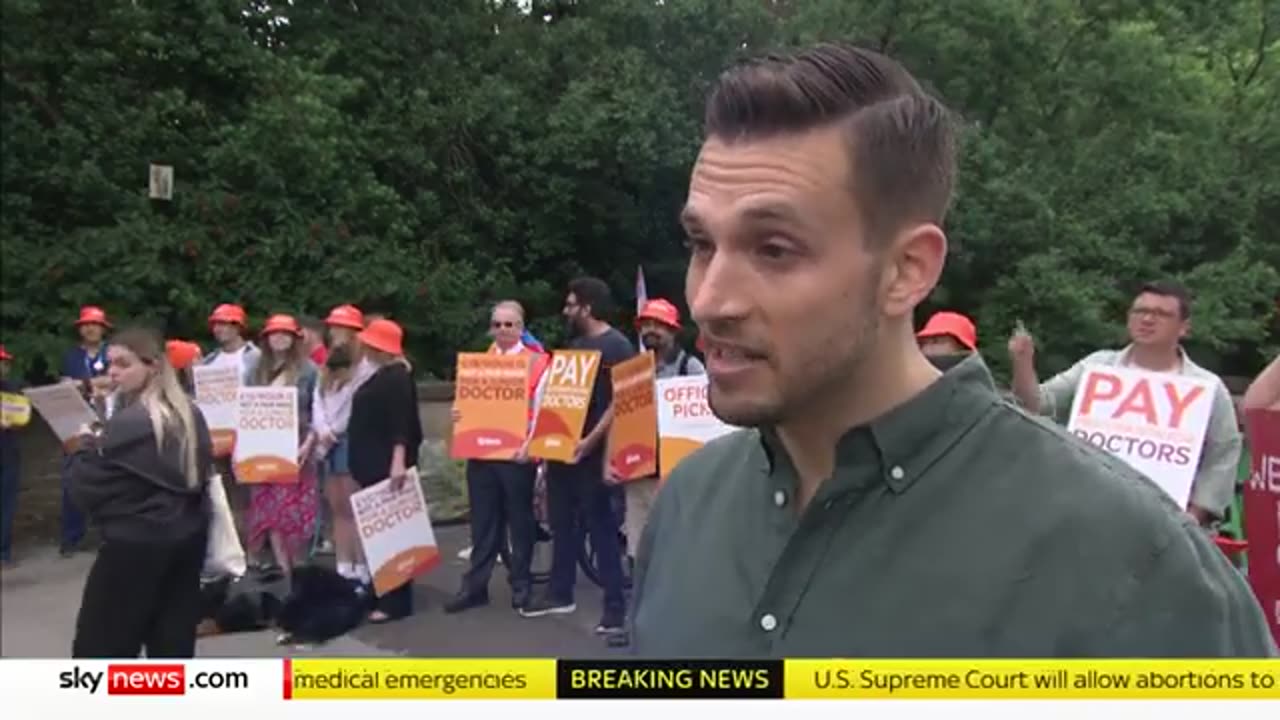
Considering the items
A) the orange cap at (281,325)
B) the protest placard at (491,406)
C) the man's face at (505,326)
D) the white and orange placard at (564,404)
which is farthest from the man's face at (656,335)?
the orange cap at (281,325)

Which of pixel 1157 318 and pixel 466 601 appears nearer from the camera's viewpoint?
pixel 1157 318

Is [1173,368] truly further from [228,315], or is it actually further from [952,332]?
[228,315]

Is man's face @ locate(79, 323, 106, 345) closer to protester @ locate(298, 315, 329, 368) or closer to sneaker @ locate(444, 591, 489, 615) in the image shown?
protester @ locate(298, 315, 329, 368)

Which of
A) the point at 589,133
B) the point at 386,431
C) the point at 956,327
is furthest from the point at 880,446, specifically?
the point at 386,431

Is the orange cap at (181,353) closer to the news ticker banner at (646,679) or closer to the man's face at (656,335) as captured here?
the man's face at (656,335)

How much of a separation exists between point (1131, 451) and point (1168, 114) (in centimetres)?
76

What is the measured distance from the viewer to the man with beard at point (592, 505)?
3604 millimetres

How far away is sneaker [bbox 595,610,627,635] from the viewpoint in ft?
11.8

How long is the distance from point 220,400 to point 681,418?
1592mm

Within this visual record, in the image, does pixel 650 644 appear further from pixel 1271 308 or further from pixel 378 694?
pixel 1271 308

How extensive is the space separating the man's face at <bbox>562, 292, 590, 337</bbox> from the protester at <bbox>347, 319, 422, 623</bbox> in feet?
2.22

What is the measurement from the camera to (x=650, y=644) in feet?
3.14

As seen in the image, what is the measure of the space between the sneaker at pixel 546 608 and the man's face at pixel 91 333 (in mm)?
1596

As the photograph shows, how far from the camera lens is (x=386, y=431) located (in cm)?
381
